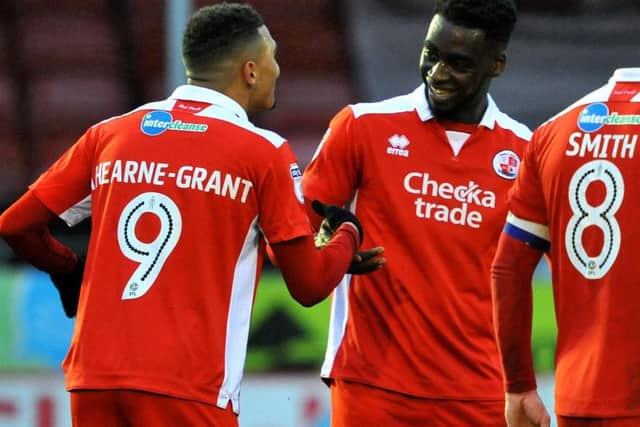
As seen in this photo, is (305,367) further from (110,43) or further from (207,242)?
(110,43)

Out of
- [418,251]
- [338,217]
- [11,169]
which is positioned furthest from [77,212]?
[11,169]

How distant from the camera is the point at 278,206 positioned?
15.1 feet

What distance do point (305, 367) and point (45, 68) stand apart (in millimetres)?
6903

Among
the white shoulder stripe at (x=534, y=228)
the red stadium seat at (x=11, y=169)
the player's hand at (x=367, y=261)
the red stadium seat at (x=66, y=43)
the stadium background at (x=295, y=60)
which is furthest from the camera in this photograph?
the red stadium seat at (x=66, y=43)

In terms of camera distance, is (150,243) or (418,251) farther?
(418,251)

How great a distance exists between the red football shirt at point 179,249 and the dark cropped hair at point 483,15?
0.97 metres

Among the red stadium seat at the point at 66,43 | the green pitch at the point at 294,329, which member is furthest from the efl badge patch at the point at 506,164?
the red stadium seat at the point at 66,43

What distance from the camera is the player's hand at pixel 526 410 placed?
4465 millimetres

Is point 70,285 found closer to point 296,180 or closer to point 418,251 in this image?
point 296,180

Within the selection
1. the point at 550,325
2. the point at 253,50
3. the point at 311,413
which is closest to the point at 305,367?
the point at 311,413

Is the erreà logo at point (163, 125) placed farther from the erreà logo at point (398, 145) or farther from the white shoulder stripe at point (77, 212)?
the erreà logo at point (398, 145)

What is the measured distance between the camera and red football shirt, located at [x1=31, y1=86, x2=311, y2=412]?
14.8ft

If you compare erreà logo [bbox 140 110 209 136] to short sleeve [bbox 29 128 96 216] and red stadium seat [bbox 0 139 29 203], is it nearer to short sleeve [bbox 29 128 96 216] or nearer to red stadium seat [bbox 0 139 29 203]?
short sleeve [bbox 29 128 96 216]

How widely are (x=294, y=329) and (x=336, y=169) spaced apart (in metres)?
3.87
